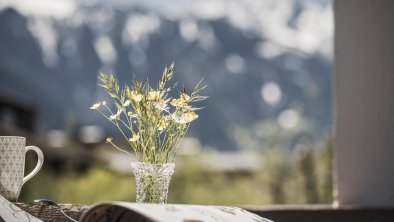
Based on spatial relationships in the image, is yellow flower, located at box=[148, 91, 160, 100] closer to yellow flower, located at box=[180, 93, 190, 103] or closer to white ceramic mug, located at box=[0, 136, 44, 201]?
yellow flower, located at box=[180, 93, 190, 103]

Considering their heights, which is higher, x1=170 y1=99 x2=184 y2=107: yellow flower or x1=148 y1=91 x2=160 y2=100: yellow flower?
x1=148 y1=91 x2=160 y2=100: yellow flower

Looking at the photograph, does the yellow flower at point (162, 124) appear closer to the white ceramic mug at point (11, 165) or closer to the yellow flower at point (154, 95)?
the yellow flower at point (154, 95)

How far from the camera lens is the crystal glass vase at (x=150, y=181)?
165 centimetres

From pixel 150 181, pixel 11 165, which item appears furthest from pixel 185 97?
pixel 11 165

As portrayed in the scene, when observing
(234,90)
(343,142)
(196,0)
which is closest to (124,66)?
(234,90)

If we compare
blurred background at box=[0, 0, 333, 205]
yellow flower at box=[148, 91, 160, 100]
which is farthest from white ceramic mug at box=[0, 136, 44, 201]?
blurred background at box=[0, 0, 333, 205]

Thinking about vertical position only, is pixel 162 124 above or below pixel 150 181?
above

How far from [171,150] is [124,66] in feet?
198

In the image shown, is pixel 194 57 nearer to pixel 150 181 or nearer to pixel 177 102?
pixel 177 102

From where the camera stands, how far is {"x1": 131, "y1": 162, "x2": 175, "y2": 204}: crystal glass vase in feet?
5.40

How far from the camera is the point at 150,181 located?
5.40ft

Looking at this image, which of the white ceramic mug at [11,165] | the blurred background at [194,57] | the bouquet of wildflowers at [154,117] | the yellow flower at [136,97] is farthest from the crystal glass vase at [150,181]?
the blurred background at [194,57]

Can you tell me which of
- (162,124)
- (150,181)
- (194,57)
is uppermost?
(194,57)

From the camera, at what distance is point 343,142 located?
3.43 metres
